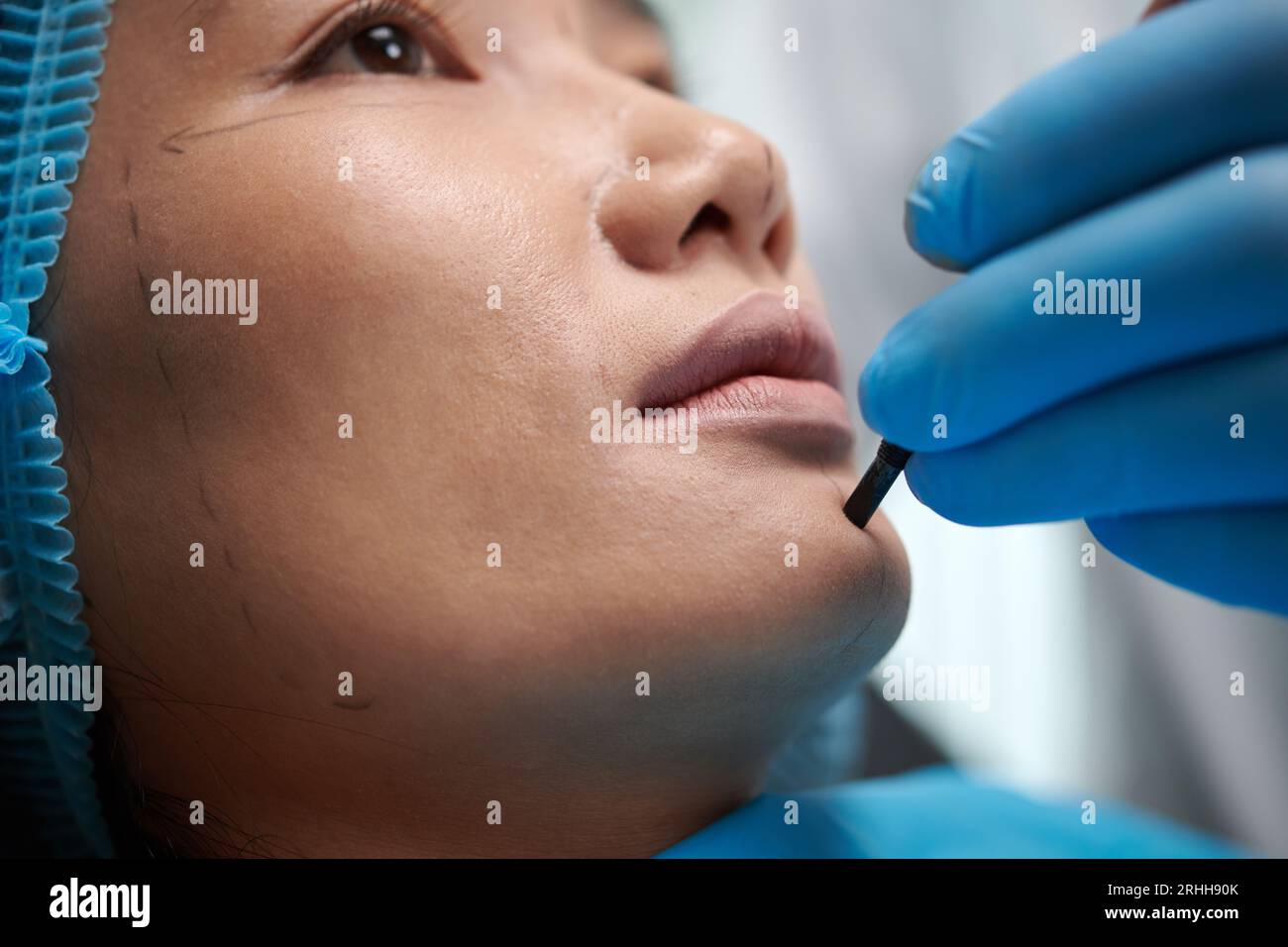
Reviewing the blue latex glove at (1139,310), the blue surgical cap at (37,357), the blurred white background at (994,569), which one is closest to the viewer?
the blue latex glove at (1139,310)

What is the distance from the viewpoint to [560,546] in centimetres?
72

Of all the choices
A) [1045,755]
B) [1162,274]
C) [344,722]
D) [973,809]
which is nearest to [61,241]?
[344,722]

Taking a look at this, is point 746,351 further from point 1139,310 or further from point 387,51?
point 387,51

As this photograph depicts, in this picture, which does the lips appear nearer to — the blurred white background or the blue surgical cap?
the blue surgical cap

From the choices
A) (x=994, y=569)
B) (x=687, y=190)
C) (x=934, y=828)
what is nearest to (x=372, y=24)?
(x=687, y=190)

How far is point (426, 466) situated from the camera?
727mm

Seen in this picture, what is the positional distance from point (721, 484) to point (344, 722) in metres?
0.33

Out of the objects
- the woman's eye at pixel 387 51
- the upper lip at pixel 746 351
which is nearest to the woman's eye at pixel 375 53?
the woman's eye at pixel 387 51

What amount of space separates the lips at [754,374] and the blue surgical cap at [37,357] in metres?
0.47

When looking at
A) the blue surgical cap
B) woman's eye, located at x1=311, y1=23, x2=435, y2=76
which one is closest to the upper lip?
woman's eye, located at x1=311, y1=23, x2=435, y2=76

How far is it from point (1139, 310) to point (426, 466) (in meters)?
0.49

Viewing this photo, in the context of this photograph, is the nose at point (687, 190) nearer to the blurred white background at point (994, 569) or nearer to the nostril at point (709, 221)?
the nostril at point (709, 221)

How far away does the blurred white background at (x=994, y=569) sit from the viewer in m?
1.54
